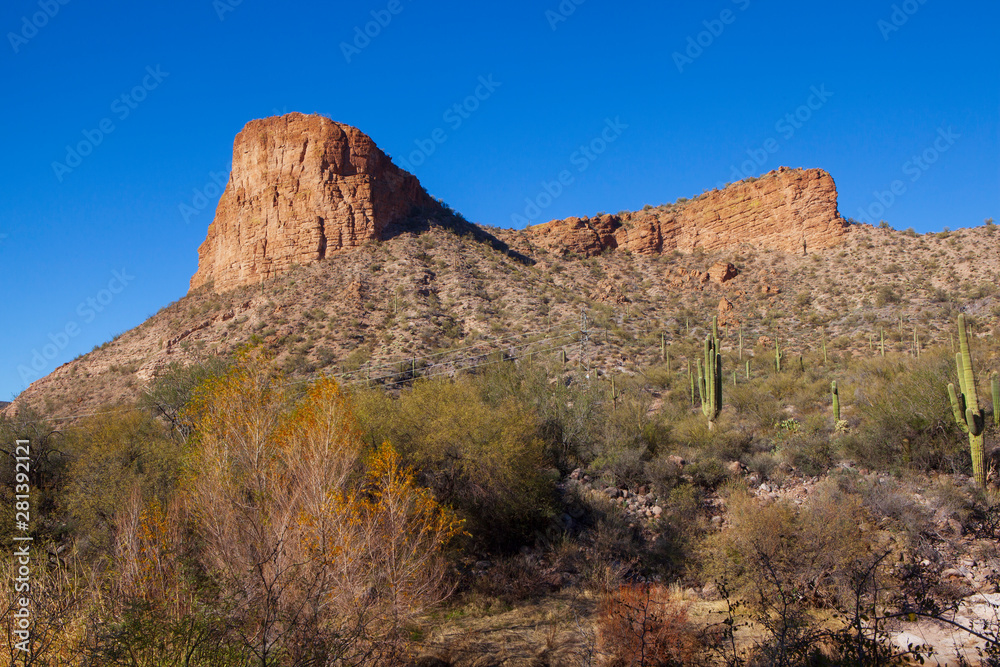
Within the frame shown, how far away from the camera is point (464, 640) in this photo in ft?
32.8

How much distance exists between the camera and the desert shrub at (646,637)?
8148mm

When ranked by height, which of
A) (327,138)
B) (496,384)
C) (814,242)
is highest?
(327,138)

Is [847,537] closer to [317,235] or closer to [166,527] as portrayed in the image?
[166,527]

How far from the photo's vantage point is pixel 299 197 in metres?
40.6

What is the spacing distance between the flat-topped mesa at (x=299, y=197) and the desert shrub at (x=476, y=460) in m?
27.3

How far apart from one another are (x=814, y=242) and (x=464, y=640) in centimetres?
4143

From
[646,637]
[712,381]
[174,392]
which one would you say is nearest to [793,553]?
[646,637]

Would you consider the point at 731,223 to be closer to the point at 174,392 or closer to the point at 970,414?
the point at 970,414

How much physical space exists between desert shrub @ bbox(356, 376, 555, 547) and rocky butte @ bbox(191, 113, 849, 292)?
27.3 metres

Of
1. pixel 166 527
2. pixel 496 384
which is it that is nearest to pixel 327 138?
pixel 496 384

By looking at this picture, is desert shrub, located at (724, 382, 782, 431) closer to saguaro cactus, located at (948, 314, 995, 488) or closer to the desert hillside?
the desert hillside

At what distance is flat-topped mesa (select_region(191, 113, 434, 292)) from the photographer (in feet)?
130

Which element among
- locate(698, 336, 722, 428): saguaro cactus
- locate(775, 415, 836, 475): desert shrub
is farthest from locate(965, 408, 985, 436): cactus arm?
locate(698, 336, 722, 428): saguaro cactus

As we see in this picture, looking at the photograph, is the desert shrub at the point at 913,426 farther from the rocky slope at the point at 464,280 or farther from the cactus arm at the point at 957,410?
the rocky slope at the point at 464,280
